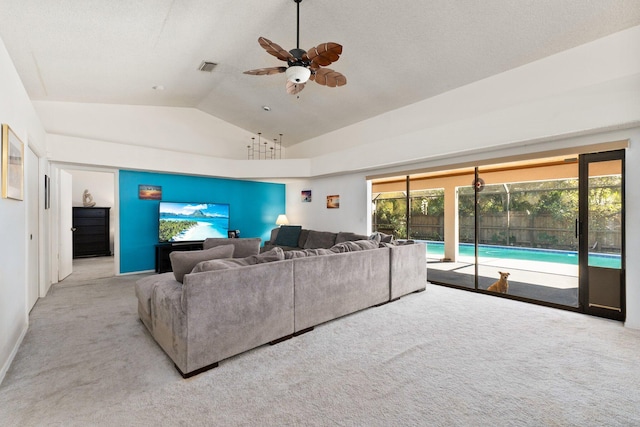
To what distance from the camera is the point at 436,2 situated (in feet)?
9.79

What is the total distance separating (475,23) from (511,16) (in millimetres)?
333

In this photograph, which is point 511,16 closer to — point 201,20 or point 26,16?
point 201,20

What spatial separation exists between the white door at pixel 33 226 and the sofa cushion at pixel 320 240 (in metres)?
4.56

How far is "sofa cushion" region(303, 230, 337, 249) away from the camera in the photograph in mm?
6280

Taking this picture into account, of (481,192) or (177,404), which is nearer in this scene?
(177,404)

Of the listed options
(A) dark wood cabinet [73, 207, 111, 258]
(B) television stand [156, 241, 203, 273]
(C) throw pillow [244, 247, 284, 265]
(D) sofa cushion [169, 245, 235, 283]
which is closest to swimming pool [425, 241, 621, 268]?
(C) throw pillow [244, 247, 284, 265]

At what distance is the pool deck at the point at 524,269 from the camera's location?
16.0ft

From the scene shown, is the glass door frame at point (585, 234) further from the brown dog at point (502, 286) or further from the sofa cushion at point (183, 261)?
the sofa cushion at point (183, 261)

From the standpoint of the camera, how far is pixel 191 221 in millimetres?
6441

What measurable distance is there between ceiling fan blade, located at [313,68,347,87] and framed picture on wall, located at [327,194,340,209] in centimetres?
378

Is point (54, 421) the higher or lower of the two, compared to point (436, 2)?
lower

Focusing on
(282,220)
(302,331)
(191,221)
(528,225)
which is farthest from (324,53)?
(282,220)

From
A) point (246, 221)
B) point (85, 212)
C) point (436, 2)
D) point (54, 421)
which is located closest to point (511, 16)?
point (436, 2)

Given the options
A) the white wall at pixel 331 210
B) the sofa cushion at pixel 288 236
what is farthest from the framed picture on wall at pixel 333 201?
the sofa cushion at pixel 288 236
